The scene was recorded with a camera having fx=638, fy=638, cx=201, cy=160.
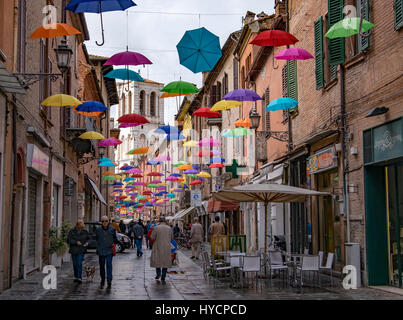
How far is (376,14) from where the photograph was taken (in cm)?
1415

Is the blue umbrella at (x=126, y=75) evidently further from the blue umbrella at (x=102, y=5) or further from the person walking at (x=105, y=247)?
the person walking at (x=105, y=247)

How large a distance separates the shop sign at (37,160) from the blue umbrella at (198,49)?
4543mm

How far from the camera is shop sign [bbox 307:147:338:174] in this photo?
672 inches

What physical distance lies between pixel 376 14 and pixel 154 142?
3296 inches

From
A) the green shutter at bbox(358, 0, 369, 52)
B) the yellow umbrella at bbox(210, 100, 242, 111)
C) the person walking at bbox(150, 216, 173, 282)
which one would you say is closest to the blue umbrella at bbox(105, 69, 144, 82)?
the yellow umbrella at bbox(210, 100, 242, 111)

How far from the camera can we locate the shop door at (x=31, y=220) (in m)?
18.1

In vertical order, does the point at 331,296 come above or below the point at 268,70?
below

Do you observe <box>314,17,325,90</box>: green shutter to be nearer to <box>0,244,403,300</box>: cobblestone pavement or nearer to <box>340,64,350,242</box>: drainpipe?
<box>340,64,350,242</box>: drainpipe

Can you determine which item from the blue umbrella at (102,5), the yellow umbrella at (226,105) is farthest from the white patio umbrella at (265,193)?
the blue umbrella at (102,5)

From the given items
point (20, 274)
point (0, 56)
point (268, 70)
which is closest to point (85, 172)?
point (268, 70)

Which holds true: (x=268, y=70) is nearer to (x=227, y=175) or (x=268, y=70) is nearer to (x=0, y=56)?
(x=227, y=175)

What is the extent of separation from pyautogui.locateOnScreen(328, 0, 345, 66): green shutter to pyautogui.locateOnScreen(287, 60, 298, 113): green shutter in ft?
15.8

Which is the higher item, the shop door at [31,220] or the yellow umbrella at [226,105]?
the yellow umbrella at [226,105]

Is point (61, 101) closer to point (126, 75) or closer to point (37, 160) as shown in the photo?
point (37, 160)
